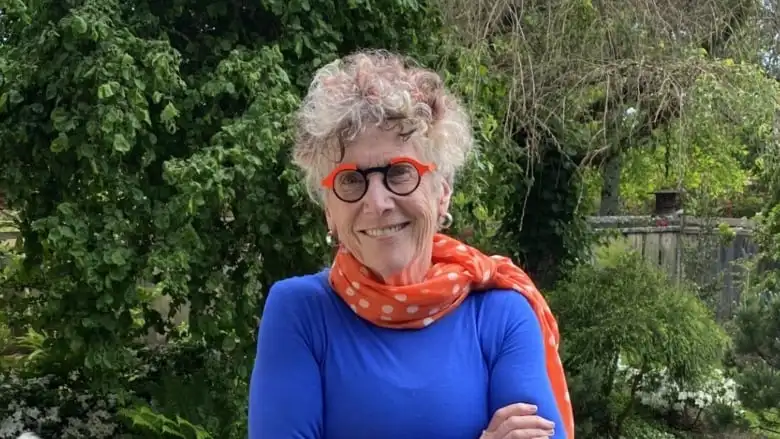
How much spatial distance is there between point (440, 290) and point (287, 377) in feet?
0.95

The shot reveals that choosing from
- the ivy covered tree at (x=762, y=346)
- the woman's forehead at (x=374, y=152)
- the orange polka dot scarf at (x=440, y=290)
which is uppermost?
the woman's forehead at (x=374, y=152)

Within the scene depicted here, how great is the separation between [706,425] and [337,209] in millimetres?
4722

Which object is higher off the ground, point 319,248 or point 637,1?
point 637,1

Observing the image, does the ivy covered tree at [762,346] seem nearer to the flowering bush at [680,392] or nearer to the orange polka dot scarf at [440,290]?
the flowering bush at [680,392]

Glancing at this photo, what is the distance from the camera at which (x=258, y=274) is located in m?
3.60

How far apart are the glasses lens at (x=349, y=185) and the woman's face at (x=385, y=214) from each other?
10mm

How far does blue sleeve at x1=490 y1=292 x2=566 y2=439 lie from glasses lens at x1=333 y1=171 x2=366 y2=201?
32cm

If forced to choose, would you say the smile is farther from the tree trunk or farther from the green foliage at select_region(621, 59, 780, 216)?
the tree trunk

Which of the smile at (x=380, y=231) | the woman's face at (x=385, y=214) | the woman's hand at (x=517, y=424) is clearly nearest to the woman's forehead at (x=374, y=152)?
the woman's face at (x=385, y=214)

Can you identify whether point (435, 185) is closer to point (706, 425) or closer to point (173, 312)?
point (173, 312)

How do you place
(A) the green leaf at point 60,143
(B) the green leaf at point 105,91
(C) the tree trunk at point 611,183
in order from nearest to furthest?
1. (B) the green leaf at point 105,91
2. (A) the green leaf at point 60,143
3. (C) the tree trunk at point 611,183

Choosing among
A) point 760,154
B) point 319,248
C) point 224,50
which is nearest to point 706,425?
point 760,154

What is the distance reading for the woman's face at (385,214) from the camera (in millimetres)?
1283

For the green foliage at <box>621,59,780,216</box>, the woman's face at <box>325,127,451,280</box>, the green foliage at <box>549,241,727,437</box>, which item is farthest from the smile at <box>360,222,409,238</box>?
the green foliage at <box>549,241,727,437</box>
